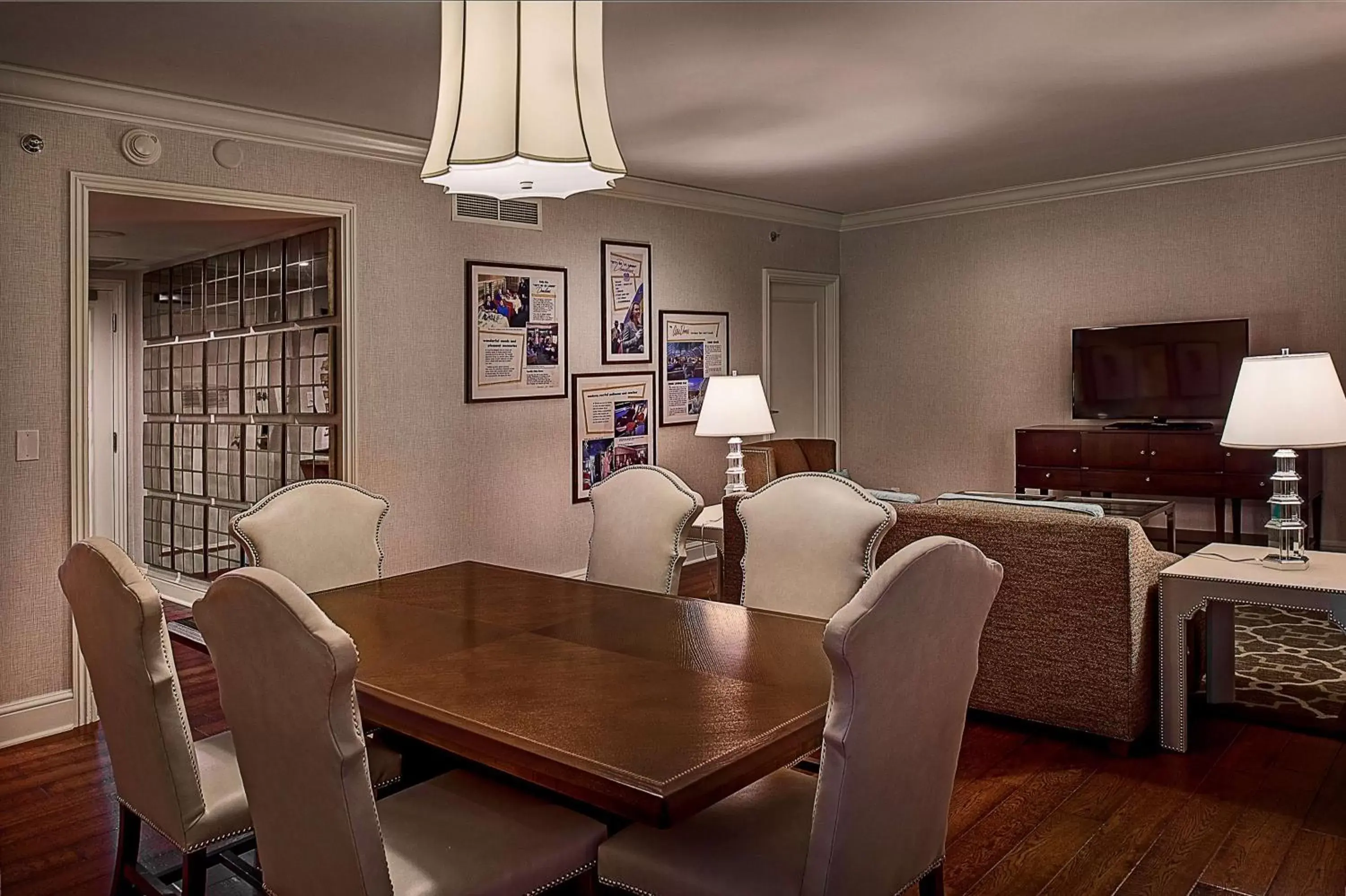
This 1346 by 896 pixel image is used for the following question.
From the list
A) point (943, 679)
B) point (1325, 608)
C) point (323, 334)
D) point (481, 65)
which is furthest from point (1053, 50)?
point (323, 334)

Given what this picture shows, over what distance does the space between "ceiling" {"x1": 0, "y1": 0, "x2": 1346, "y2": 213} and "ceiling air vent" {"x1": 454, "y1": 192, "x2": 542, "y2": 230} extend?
48cm

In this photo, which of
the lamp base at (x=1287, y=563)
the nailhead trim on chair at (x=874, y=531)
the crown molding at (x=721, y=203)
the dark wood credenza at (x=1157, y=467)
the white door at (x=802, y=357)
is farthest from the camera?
the white door at (x=802, y=357)

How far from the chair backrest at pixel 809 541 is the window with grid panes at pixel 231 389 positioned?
2646 mm

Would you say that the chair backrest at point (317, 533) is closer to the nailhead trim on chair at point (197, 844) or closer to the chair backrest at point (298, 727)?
the nailhead trim on chair at point (197, 844)

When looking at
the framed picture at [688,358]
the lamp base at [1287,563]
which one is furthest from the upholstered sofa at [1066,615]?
the framed picture at [688,358]

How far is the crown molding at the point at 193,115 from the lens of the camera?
12.0 ft

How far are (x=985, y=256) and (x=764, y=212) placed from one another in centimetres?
158

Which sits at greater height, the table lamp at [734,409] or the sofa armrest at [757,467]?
the table lamp at [734,409]

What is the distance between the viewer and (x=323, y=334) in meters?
4.98

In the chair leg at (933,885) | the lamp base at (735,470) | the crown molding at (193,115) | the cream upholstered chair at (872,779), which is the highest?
the crown molding at (193,115)

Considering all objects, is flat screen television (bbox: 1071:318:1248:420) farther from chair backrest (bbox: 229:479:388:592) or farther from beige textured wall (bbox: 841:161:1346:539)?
chair backrest (bbox: 229:479:388:592)

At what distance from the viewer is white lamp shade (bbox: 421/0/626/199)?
2053mm

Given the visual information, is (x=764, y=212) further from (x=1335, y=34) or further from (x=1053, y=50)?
(x=1335, y=34)

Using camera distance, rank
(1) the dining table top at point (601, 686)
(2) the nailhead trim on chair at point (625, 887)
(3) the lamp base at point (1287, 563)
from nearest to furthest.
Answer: (1) the dining table top at point (601, 686) < (2) the nailhead trim on chair at point (625, 887) < (3) the lamp base at point (1287, 563)
